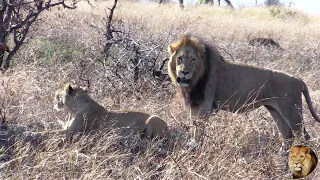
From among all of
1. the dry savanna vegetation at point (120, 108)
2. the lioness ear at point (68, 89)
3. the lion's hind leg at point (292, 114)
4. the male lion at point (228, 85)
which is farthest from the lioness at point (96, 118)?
the lion's hind leg at point (292, 114)

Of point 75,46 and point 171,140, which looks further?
point 75,46

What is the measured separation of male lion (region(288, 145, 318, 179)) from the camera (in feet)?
14.7

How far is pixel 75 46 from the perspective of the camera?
1118 centimetres

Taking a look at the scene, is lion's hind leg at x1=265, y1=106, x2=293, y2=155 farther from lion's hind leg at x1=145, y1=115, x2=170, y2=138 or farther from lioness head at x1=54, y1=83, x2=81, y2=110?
lioness head at x1=54, y1=83, x2=81, y2=110

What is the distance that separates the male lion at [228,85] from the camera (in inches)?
256

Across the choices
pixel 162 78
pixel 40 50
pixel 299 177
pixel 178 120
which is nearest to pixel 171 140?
pixel 178 120

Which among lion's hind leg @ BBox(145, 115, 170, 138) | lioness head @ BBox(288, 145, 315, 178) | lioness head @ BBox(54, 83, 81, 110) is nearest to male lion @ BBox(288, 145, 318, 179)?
lioness head @ BBox(288, 145, 315, 178)

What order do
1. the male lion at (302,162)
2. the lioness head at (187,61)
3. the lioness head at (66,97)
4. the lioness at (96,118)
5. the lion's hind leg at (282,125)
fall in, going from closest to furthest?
1. the male lion at (302,162)
2. the lioness at (96,118)
3. the lioness head at (66,97)
4. the lioness head at (187,61)
5. the lion's hind leg at (282,125)

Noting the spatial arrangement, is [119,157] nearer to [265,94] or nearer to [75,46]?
[265,94]

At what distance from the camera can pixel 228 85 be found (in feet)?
22.2

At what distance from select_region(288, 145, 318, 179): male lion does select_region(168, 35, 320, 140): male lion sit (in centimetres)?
185

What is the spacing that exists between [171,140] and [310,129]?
2082 mm

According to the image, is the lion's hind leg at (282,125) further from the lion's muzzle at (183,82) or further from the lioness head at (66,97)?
the lioness head at (66,97)

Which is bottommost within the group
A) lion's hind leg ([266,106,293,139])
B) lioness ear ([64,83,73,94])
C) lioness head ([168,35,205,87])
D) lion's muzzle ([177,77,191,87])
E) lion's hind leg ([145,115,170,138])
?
lion's hind leg ([266,106,293,139])
